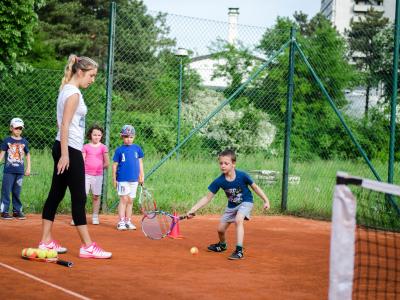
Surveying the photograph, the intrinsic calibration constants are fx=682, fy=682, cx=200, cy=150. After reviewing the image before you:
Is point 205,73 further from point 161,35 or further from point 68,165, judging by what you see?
point 68,165

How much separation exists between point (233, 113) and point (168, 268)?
21.7ft

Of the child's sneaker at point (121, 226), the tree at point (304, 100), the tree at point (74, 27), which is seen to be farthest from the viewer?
the tree at point (74, 27)

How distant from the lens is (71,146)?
618cm

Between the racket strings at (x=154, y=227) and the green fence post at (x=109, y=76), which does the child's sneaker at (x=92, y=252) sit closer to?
the racket strings at (x=154, y=227)

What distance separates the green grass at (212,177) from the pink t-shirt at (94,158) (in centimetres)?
149

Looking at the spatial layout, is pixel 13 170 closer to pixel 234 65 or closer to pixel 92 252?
A: pixel 92 252

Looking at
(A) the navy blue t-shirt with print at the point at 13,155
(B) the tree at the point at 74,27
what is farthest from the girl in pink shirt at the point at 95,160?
(B) the tree at the point at 74,27

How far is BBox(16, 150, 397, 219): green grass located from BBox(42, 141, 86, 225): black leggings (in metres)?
4.40

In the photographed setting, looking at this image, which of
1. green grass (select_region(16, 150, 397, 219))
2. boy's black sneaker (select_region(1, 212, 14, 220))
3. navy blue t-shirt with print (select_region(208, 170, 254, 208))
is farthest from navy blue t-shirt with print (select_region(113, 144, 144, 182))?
navy blue t-shirt with print (select_region(208, 170, 254, 208))

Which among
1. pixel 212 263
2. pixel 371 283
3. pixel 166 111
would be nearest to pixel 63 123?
pixel 212 263

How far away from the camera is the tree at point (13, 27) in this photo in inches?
653

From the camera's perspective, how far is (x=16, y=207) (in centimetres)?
949

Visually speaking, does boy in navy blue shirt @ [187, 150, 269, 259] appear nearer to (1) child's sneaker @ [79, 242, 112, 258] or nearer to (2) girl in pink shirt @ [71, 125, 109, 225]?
(1) child's sneaker @ [79, 242, 112, 258]

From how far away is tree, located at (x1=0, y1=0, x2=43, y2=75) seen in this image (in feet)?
54.4
